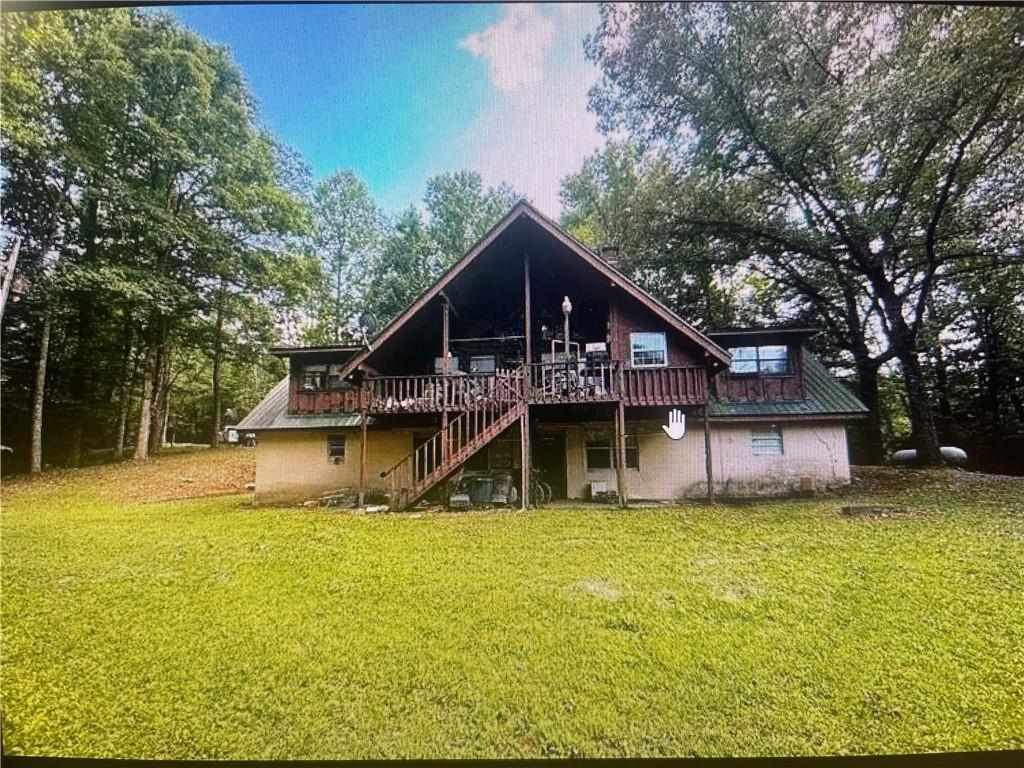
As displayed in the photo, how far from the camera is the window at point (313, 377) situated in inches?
144

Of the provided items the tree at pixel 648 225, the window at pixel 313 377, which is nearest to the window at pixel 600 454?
the tree at pixel 648 225

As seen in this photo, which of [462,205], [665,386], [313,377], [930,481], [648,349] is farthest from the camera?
[648,349]

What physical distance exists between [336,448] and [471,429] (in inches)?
65.8

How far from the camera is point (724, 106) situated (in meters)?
2.81

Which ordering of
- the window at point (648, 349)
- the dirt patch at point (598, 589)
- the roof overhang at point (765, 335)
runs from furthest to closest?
the window at point (648, 349)
the roof overhang at point (765, 335)
the dirt patch at point (598, 589)

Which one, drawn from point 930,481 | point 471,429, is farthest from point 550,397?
point 930,481

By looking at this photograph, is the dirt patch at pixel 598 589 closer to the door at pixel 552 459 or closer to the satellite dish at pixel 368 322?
the satellite dish at pixel 368 322

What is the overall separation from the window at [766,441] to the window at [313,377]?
4.02 metres

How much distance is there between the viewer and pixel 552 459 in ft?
19.3

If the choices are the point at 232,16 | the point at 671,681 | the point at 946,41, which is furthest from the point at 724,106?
the point at 671,681

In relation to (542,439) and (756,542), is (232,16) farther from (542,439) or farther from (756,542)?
(542,439)

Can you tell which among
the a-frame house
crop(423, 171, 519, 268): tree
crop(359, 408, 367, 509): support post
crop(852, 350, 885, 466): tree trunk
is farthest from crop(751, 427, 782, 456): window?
crop(359, 408, 367, 509): support post

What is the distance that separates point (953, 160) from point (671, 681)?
3.33 m

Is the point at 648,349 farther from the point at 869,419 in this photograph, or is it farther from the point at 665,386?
the point at 869,419
